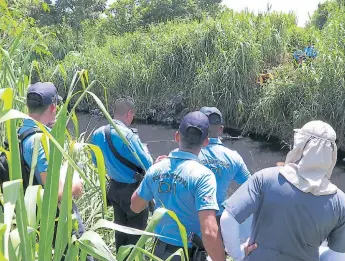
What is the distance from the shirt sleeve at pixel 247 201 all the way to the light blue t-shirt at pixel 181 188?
0.19 metres

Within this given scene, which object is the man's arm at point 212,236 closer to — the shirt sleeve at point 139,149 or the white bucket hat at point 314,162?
the white bucket hat at point 314,162

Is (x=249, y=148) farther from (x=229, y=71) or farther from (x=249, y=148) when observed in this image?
(x=229, y=71)

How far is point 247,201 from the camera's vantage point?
5.69 feet

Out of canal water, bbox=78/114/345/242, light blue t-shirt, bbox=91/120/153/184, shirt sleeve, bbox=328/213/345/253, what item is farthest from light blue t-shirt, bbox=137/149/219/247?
canal water, bbox=78/114/345/242

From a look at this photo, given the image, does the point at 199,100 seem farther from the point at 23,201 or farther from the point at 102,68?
the point at 23,201

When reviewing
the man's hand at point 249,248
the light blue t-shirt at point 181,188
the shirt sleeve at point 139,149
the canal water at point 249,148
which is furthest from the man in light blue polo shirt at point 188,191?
the canal water at point 249,148

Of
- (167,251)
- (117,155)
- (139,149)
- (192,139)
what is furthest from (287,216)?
(117,155)

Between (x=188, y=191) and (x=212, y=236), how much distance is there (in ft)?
0.79

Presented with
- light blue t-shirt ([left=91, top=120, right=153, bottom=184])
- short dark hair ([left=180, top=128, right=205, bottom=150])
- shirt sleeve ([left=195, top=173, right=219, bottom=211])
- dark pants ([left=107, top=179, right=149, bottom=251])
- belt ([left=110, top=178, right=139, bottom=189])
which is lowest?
dark pants ([left=107, top=179, right=149, bottom=251])

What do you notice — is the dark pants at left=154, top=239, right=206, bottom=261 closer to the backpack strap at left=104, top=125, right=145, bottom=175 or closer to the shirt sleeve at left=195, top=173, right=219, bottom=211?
the shirt sleeve at left=195, top=173, right=219, bottom=211

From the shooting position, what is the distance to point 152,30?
45.8ft

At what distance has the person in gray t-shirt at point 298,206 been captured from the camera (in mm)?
1668

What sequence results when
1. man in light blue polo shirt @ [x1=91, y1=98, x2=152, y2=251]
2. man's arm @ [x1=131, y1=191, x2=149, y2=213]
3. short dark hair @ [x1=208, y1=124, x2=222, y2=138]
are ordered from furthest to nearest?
man in light blue polo shirt @ [x1=91, y1=98, x2=152, y2=251] → short dark hair @ [x1=208, y1=124, x2=222, y2=138] → man's arm @ [x1=131, y1=191, x2=149, y2=213]

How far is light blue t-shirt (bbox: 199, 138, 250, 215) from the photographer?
2.55 metres
